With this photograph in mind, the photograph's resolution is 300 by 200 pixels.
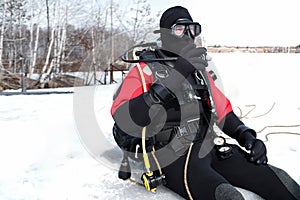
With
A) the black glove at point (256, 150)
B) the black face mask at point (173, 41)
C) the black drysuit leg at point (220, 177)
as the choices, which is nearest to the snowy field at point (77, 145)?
the black drysuit leg at point (220, 177)

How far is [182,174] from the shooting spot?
4.28 feet

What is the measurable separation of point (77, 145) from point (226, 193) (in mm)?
1492

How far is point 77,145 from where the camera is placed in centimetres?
229

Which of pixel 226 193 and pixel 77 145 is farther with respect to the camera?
pixel 77 145

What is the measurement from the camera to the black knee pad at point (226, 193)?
3.57 feet

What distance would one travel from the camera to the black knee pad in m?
1.09

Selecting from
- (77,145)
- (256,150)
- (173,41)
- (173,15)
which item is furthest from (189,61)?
(77,145)

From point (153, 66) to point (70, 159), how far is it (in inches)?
40.4

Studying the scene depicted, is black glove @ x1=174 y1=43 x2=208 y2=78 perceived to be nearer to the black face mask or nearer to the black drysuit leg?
Answer: the black face mask

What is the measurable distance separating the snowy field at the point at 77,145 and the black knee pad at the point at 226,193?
309mm

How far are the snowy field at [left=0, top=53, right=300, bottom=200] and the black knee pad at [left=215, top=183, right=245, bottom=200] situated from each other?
309mm

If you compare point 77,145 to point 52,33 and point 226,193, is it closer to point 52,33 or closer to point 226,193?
point 226,193

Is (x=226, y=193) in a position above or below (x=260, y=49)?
below

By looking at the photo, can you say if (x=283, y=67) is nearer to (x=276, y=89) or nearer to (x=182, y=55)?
(x=276, y=89)
